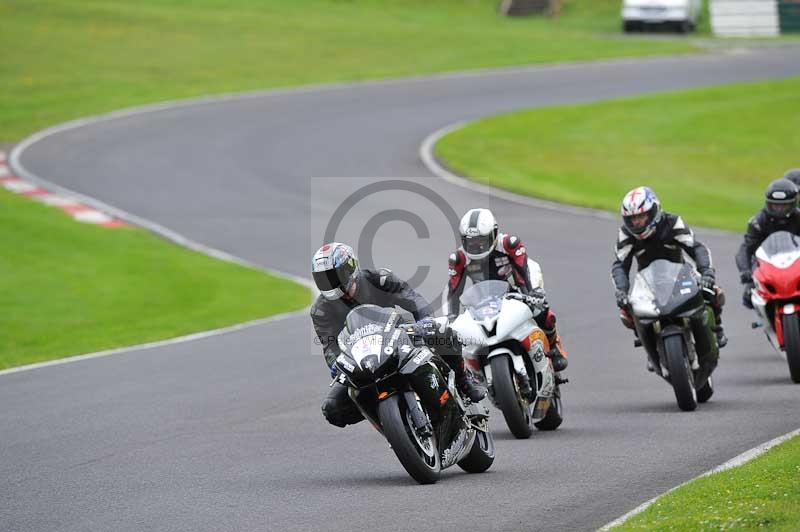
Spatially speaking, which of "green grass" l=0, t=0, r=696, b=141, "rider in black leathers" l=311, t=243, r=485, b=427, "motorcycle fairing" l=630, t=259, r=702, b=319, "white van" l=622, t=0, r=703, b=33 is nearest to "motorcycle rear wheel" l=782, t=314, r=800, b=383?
"motorcycle fairing" l=630, t=259, r=702, b=319

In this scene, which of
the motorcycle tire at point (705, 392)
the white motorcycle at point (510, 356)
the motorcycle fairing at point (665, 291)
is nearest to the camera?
the white motorcycle at point (510, 356)

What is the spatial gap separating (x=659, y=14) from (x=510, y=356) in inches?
1826

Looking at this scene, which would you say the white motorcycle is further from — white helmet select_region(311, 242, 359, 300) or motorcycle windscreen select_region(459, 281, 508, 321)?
white helmet select_region(311, 242, 359, 300)

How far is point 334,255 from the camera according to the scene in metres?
8.70

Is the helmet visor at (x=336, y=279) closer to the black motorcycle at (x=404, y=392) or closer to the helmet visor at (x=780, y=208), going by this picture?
the black motorcycle at (x=404, y=392)

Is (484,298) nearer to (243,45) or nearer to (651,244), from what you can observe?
(651,244)

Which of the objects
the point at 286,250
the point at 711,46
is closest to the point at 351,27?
the point at 711,46

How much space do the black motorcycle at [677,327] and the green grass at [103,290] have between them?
7.78m

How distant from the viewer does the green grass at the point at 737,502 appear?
6645 millimetres

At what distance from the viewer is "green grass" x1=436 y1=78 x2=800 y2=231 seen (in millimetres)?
28656

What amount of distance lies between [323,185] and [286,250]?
5.32 m

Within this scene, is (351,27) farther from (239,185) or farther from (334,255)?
(334,255)

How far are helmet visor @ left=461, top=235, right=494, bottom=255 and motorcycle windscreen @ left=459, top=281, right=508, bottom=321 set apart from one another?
26 centimetres

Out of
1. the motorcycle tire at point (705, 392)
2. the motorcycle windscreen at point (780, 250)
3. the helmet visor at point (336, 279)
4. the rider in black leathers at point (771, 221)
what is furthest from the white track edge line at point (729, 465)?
the rider in black leathers at point (771, 221)
